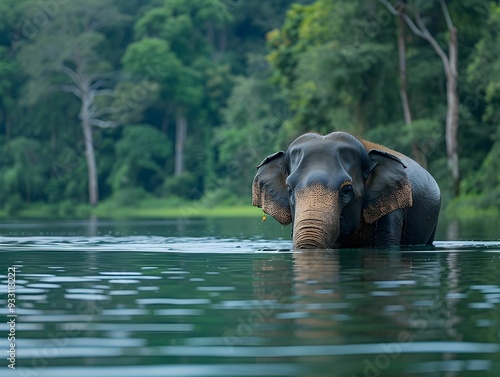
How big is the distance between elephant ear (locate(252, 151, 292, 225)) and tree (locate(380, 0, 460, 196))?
29.9m

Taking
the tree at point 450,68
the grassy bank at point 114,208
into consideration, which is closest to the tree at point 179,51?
the grassy bank at point 114,208

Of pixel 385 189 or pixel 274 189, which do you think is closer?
pixel 385 189

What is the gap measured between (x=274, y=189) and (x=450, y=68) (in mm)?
32565

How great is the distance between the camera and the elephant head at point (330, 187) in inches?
642

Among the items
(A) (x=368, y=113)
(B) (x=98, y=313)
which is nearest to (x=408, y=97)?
(A) (x=368, y=113)

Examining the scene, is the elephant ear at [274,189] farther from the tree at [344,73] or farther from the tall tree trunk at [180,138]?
the tall tree trunk at [180,138]

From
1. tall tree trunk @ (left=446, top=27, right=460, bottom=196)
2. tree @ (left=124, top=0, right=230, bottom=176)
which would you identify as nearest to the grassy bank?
tree @ (left=124, top=0, right=230, bottom=176)

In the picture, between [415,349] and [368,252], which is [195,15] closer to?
[368,252]

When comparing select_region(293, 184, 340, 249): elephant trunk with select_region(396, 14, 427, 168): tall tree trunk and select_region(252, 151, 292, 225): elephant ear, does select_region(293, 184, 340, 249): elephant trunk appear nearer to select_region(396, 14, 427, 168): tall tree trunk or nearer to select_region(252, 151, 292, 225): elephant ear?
select_region(252, 151, 292, 225): elephant ear

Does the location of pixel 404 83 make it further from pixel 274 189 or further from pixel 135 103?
pixel 135 103

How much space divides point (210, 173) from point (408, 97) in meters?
32.1

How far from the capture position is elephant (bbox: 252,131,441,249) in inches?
643

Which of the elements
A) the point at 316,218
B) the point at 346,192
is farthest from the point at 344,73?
the point at 316,218

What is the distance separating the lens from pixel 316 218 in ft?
53.1
